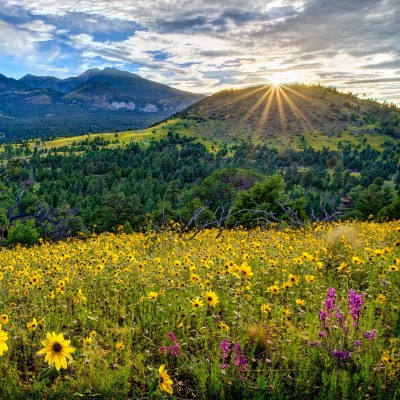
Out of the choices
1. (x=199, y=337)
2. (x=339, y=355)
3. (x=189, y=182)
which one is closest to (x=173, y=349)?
(x=199, y=337)

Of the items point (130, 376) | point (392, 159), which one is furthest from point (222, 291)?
point (392, 159)

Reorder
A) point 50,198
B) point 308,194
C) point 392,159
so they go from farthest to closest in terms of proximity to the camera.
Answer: point 392,159
point 308,194
point 50,198

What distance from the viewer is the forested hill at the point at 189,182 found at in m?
46.4

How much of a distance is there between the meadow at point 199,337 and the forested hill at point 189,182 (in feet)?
68.7

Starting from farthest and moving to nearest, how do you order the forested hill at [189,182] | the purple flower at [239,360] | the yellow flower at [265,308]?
the forested hill at [189,182], the yellow flower at [265,308], the purple flower at [239,360]

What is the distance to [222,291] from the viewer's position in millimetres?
5027

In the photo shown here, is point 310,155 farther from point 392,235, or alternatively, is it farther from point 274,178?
point 392,235

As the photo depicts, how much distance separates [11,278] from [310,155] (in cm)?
17263

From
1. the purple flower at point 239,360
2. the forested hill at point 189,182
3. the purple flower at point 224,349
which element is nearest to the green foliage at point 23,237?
the forested hill at point 189,182

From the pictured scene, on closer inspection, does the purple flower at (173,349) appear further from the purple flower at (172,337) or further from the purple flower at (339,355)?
the purple flower at (339,355)

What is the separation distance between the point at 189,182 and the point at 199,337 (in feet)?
411

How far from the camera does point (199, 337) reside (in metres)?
3.77

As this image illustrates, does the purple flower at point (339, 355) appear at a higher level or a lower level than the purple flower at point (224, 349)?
higher

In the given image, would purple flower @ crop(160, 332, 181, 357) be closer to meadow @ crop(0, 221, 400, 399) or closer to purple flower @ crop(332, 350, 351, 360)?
meadow @ crop(0, 221, 400, 399)
